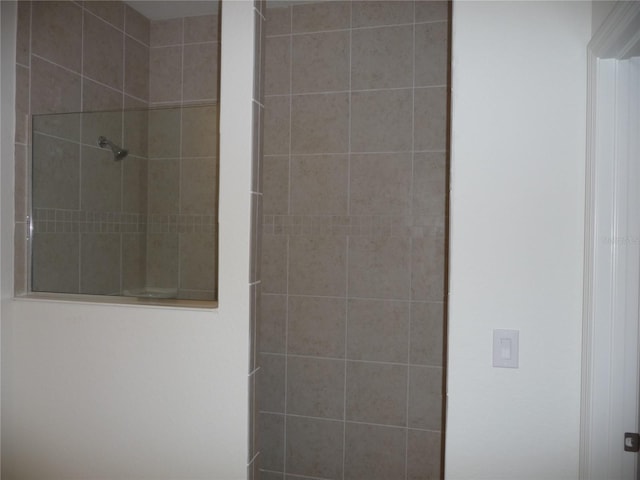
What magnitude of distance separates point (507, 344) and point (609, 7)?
0.87m

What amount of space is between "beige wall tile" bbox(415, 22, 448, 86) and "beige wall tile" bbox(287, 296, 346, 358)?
4.02 ft

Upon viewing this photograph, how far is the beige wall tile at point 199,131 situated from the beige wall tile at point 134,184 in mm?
232

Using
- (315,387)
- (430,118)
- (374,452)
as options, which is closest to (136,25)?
(430,118)

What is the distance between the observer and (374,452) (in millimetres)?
Answer: 2414

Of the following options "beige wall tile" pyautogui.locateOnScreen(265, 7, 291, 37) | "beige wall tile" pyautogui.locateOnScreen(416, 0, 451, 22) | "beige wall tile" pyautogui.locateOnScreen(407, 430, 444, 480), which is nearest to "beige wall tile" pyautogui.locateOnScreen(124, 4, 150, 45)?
"beige wall tile" pyautogui.locateOnScreen(265, 7, 291, 37)

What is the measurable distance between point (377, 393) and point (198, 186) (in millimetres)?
1409

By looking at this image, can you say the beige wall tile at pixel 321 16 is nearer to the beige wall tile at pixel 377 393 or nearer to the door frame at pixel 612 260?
the door frame at pixel 612 260

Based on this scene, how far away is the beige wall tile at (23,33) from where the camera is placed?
181 cm

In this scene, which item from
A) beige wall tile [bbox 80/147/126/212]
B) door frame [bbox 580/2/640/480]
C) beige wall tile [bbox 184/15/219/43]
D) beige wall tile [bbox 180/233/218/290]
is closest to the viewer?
door frame [bbox 580/2/640/480]

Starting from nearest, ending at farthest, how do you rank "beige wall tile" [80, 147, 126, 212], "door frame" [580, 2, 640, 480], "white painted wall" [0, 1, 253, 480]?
"door frame" [580, 2, 640, 480] → "white painted wall" [0, 1, 253, 480] → "beige wall tile" [80, 147, 126, 212]

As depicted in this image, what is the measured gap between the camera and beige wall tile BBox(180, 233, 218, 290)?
1689mm

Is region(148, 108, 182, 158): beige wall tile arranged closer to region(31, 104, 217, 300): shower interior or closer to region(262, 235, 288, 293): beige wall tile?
region(31, 104, 217, 300): shower interior

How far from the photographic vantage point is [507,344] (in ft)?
4.14

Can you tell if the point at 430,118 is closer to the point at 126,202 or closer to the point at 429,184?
the point at 429,184
